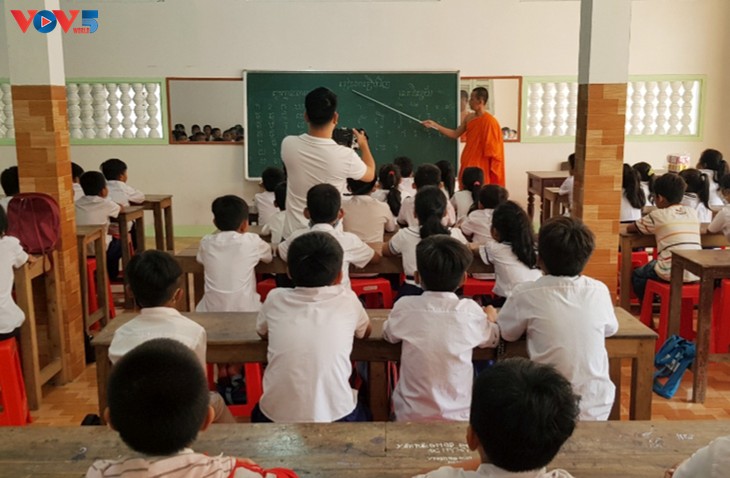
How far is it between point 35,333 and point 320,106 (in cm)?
174

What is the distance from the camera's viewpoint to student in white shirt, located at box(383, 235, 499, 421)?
89.3 inches

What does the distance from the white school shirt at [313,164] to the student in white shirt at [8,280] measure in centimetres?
123

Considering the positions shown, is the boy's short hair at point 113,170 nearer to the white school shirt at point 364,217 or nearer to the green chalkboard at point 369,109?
the green chalkboard at point 369,109

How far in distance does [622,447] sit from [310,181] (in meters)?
2.02

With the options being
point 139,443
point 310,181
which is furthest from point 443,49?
point 139,443

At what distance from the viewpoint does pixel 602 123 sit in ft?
13.3

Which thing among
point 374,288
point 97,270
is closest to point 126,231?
point 97,270

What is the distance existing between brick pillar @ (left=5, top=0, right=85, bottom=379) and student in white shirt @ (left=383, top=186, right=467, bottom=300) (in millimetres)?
1687

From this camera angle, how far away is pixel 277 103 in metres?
7.45

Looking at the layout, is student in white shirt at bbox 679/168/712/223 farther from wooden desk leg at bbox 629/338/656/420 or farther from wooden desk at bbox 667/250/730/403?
wooden desk leg at bbox 629/338/656/420

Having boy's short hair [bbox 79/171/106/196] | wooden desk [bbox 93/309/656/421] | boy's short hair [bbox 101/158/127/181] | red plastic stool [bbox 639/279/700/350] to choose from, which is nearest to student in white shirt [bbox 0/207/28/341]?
wooden desk [bbox 93/309/656/421]

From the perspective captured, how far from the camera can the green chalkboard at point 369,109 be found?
745cm

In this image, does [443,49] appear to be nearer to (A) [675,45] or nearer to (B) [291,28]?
(B) [291,28]

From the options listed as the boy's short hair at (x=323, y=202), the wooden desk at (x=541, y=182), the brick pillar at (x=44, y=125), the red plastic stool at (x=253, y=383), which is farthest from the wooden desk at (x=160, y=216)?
the wooden desk at (x=541, y=182)
